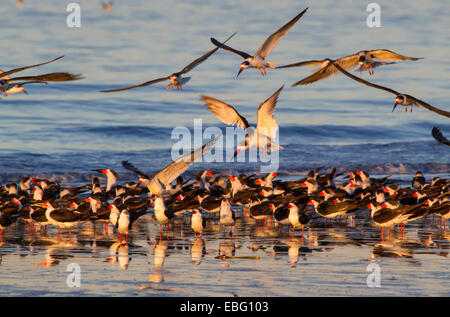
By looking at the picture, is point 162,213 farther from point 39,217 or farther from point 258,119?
point 258,119

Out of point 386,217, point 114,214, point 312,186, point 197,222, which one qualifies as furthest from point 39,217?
point 312,186

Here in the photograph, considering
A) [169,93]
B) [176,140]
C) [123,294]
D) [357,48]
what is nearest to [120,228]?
[123,294]

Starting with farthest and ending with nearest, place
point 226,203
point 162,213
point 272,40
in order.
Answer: point 272,40
point 226,203
point 162,213

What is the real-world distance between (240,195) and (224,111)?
1.94 m

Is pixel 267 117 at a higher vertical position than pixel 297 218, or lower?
higher

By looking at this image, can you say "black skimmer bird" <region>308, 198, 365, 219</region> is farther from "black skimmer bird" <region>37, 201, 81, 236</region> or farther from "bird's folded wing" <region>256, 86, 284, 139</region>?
"black skimmer bird" <region>37, 201, 81, 236</region>

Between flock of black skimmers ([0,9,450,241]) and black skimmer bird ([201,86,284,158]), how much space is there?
2cm

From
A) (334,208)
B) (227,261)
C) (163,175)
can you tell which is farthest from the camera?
(334,208)

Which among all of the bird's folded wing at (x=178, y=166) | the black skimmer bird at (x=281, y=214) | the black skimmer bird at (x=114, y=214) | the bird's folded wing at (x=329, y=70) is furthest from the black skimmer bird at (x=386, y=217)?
the black skimmer bird at (x=114, y=214)

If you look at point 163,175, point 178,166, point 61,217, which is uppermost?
point 178,166

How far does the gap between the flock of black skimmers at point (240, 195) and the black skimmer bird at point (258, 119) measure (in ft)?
0.07

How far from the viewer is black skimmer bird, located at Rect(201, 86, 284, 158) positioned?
1709cm

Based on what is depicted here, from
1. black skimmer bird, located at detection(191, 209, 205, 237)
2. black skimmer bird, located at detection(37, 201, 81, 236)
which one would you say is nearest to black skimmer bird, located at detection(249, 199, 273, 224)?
black skimmer bird, located at detection(191, 209, 205, 237)

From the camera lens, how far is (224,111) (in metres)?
17.2
